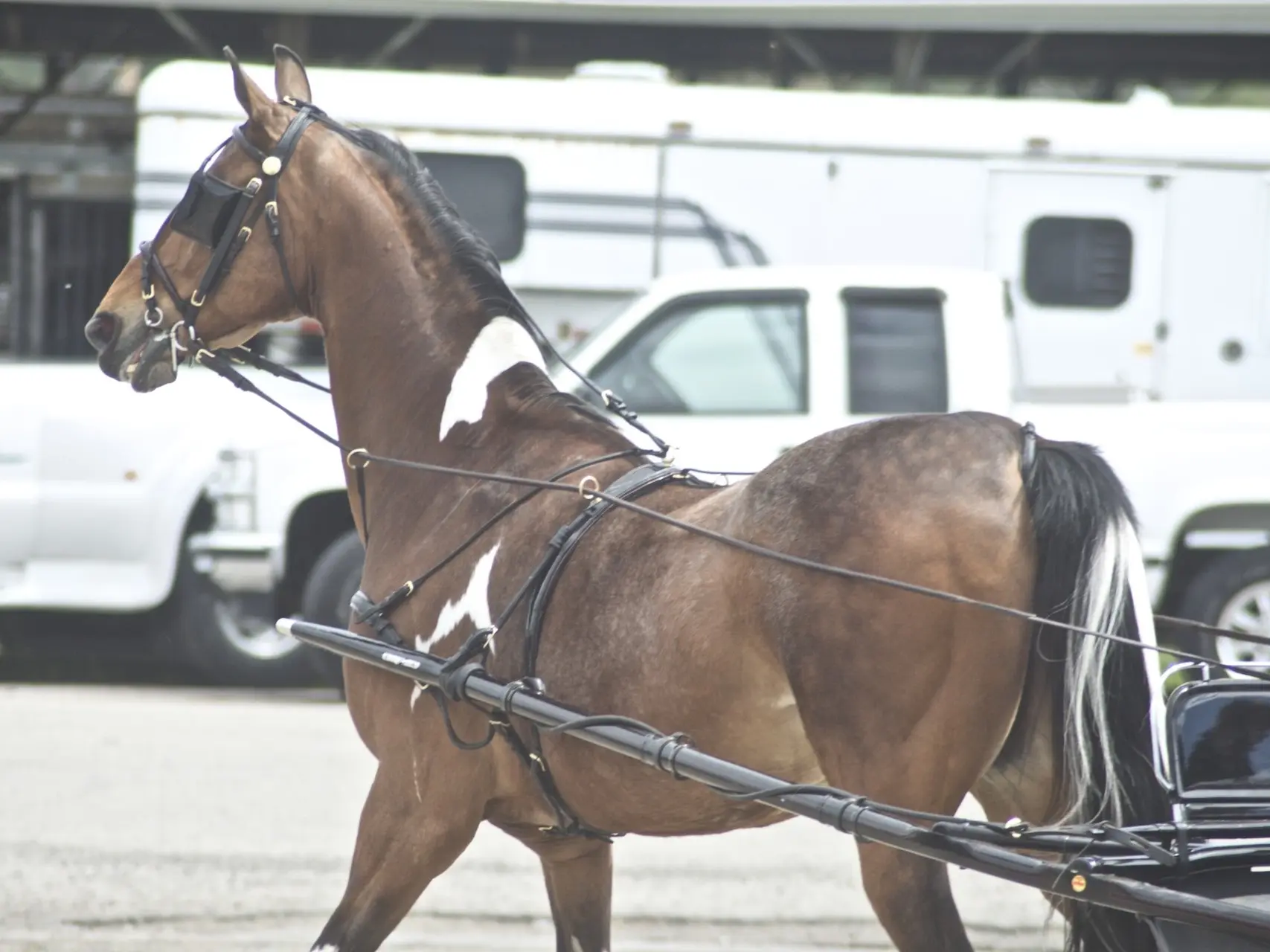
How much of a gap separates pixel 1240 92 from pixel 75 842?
407 inches

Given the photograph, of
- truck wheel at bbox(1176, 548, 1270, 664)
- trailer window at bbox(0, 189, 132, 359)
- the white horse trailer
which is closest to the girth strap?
the white horse trailer

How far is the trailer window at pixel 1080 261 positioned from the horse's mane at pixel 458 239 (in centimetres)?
531

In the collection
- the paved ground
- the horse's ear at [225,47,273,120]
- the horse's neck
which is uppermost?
the horse's ear at [225,47,273,120]

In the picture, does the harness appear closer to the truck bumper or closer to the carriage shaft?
the carriage shaft

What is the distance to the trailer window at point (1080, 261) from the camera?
8.56 meters

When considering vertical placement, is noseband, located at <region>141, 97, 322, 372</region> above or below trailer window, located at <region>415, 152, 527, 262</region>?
below

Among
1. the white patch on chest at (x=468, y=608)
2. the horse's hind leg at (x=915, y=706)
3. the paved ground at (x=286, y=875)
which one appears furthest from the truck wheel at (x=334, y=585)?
the horse's hind leg at (x=915, y=706)

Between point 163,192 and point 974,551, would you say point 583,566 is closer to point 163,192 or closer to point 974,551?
point 974,551

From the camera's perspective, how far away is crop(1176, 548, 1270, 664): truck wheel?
8.07m

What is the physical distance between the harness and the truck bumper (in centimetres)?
430

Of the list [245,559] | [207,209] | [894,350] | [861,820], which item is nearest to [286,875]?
[207,209]

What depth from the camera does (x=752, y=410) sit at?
764cm

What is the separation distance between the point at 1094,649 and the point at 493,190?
20.5ft

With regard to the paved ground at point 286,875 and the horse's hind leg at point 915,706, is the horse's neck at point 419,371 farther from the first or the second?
the paved ground at point 286,875
